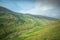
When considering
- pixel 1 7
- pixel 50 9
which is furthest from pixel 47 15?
pixel 1 7

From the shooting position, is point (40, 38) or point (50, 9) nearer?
point (40, 38)

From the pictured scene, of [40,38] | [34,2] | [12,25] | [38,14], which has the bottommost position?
[40,38]

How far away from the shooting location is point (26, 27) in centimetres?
578

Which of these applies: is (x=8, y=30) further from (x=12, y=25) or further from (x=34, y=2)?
(x=34, y=2)

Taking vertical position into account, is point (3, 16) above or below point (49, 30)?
above

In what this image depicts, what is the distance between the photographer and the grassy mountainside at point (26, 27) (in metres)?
5.63

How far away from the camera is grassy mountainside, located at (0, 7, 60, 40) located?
18.5 feet

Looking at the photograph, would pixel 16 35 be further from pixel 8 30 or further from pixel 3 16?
pixel 3 16

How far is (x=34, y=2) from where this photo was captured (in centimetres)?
604

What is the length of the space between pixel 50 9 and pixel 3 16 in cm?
186

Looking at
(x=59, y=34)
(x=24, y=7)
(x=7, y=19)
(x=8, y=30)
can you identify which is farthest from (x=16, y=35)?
(x=59, y=34)

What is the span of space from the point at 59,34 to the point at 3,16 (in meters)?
2.23

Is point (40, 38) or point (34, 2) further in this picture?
point (34, 2)

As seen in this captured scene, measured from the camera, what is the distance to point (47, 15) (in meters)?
6.02
